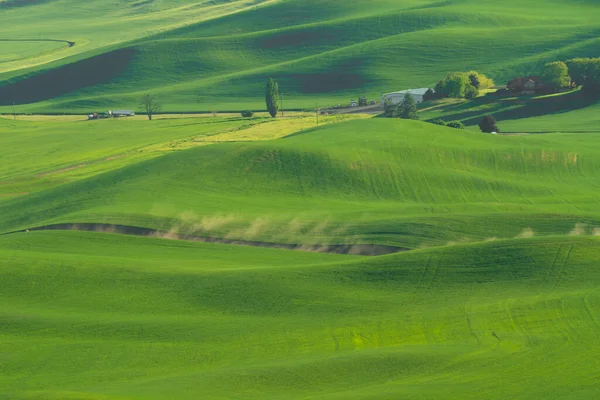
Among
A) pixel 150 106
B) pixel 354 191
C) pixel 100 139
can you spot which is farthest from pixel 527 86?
pixel 150 106

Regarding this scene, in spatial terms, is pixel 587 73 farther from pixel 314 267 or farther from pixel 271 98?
pixel 314 267

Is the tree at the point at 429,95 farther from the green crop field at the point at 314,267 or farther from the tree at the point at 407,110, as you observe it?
the green crop field at the point at 314,267

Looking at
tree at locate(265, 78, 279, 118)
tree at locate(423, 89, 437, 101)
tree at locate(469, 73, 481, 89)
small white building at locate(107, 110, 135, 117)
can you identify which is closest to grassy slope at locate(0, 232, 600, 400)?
tree at locate(423, 89, 437, 101)

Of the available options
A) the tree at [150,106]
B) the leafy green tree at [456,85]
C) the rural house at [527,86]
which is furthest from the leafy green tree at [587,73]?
the tree at [150,106]

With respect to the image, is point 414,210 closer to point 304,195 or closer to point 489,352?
point 304,195

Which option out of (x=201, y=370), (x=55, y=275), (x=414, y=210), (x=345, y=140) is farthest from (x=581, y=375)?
(x=345, y=140)

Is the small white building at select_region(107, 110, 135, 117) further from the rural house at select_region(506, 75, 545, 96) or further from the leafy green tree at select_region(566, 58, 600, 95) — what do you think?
the leafy green tree at select_region(566, 58, 600, 95)
